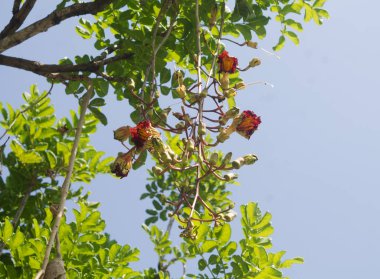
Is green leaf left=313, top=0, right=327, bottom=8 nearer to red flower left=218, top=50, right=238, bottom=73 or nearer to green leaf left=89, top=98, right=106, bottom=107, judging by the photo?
red flower left=218, top=50, right=238, bottom=73

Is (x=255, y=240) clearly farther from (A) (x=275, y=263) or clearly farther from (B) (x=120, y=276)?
(B) (x=120, y=276)

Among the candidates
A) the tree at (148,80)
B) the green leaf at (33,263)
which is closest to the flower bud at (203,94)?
the tree at (148,80)

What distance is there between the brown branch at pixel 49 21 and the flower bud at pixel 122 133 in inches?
26.1

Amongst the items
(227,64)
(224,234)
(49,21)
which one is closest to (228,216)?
(227,64)

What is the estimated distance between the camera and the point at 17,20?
1.72 metres

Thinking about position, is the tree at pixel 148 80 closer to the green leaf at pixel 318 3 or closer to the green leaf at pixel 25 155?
the green leaf at pixel 318 3

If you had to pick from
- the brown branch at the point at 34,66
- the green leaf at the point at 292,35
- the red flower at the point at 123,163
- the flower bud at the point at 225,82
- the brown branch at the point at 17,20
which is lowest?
the red flower at the point at 123,163

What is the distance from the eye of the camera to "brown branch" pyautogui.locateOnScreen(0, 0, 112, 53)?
167 centimetres

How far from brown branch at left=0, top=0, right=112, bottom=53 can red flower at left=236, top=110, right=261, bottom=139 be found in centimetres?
84

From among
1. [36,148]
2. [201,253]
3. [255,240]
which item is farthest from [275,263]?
[36,148]

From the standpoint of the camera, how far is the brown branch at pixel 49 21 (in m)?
1.67

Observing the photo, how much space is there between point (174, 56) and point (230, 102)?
0.49 m

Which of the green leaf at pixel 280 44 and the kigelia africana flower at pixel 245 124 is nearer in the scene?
the kigelia africana flower at pixel 245 124

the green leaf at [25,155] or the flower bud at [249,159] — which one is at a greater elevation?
the green leaf at [25,155]
